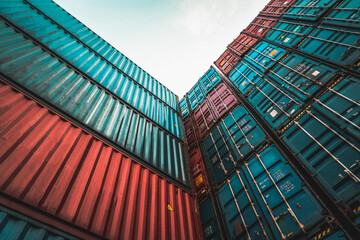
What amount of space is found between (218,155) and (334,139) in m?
3.93

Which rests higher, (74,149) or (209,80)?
(209,80)

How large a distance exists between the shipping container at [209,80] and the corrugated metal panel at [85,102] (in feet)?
18.4

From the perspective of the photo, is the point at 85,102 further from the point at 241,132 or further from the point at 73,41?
the point at 241,132

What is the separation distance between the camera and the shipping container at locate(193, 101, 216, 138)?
31.2 feet

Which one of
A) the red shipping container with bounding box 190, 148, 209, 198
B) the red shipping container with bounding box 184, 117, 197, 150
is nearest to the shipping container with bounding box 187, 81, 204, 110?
the red shipping container with bounding box 184, 117, 197, 150

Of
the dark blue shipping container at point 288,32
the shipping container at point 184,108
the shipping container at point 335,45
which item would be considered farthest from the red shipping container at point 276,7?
the shipping container at point 184,108

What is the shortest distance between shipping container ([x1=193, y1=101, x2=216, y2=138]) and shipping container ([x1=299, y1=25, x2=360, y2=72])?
5.12 metres

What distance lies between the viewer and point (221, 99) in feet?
32.9

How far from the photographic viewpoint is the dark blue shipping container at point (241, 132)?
6441 millimetres

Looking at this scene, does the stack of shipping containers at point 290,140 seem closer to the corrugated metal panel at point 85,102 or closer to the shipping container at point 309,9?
the shipping container at point 309,9

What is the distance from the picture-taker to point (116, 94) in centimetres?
772

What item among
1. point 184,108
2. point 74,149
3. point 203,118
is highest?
point 184,108

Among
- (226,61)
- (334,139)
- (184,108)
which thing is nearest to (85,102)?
(334,139)

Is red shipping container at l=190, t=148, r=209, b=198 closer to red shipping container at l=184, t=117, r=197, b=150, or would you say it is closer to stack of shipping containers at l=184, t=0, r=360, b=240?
stack of shipping containers at l=184, t=0, r=360, b=240
